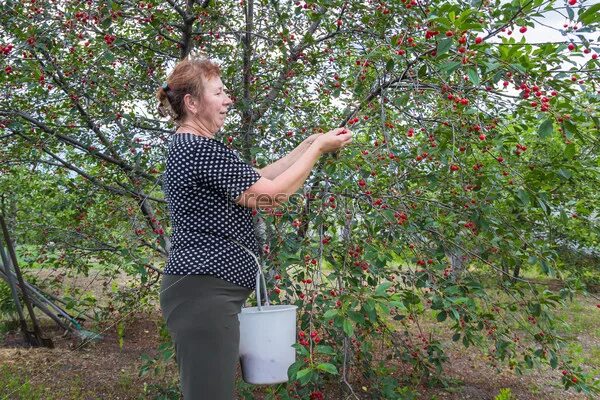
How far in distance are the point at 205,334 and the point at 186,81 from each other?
80 centimetres

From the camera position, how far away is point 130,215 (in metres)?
3.34

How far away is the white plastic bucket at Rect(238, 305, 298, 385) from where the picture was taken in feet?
5.41

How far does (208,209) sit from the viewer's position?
64.7 inches

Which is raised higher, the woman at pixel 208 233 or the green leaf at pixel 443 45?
the green leaf at pixel 443 45

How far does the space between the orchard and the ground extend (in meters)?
0.44

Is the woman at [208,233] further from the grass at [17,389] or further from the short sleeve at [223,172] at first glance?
the grass at [17,389]

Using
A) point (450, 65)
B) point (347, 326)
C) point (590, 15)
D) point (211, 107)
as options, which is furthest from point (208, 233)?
point (590, 15)

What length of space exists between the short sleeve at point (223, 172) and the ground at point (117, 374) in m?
1.98

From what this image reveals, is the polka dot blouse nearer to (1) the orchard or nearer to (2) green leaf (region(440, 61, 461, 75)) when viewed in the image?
(1) the orchard

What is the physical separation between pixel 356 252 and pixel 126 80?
2.40 m

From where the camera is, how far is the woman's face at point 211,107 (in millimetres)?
1756

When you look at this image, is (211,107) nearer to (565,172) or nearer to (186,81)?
(186,81)

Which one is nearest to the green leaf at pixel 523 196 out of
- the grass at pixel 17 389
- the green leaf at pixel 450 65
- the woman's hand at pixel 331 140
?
the green leaf at pixel 450 65

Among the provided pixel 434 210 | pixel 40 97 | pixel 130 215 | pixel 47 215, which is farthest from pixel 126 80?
pixel 434 210
